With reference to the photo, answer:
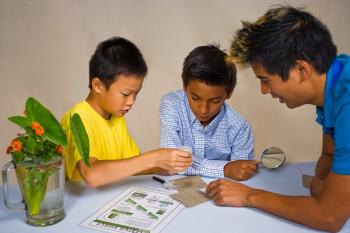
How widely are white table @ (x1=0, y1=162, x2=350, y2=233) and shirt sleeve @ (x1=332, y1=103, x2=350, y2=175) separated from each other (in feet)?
0.74

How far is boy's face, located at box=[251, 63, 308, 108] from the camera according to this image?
129cm

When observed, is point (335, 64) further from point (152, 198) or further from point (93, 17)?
point (93, 17)

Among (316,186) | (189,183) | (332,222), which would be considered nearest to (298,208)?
(332,222)

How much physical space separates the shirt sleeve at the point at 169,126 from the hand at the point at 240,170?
413 millimetres

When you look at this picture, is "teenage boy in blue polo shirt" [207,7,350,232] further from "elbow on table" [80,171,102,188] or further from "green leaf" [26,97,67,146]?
"green leaf" [26,97,67,146]

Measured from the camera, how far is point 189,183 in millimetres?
1495

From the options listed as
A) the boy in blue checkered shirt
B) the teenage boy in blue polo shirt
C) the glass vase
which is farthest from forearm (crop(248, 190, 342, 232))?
the glass vase

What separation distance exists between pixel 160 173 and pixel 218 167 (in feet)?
0.83

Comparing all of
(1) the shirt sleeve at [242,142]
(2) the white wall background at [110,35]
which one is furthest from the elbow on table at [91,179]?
(2) the white wall background at [110,35]

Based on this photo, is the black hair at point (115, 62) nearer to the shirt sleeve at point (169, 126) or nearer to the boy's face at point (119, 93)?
the boy's face at point (119, 93)

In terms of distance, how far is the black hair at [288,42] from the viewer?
125 cm

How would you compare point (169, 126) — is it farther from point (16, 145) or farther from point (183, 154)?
point (16, 145)

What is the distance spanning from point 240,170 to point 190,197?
30 centimetres

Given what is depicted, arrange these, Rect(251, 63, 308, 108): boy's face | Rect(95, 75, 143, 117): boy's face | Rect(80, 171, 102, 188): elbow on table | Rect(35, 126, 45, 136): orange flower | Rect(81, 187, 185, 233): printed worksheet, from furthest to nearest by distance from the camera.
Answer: Rect(95, 75, 143, 117): boy's face
Rect(80, 171, 102, 188): elbow on table
Rect(251, 63, 308, 108): boy's face
Rect(81, 187, 185, 233): printed worksheet
Rect(35, 126, 45, 136): orange flower
